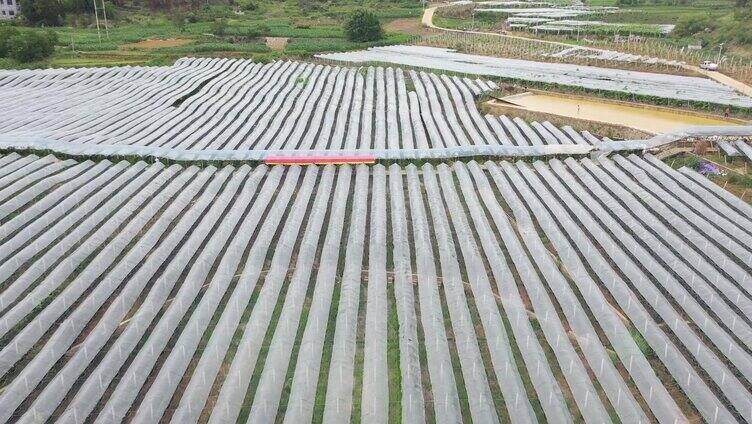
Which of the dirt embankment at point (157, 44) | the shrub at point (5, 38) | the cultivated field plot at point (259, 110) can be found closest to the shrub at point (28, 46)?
the shrub at point (5, 38)

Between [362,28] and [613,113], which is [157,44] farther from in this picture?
[613,113]

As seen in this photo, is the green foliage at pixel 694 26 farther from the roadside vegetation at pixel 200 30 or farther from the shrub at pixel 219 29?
the shrub at pixel 219 29

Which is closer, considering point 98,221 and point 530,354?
point 530,354

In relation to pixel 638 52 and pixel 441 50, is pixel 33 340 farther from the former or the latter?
pixel 638 52

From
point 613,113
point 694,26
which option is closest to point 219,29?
point 613,113

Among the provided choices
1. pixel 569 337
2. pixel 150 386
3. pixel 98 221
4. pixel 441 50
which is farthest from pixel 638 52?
pixel 150 386

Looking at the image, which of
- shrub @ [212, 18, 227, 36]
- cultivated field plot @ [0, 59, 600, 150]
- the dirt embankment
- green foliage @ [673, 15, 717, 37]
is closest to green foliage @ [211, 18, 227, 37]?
shrub @ [212, 18, 227, 36]
